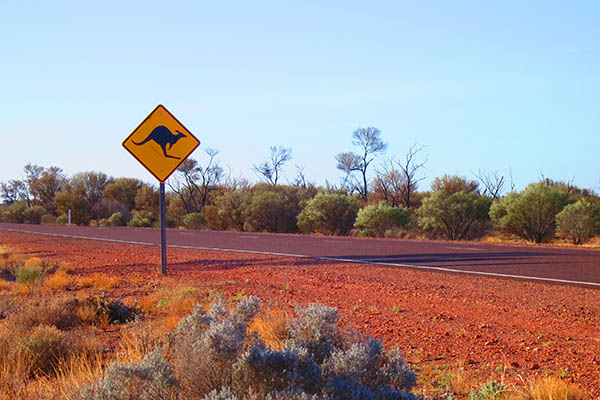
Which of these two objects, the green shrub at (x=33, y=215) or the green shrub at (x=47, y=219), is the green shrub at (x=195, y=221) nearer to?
the green shrub at (x=47, y=219)

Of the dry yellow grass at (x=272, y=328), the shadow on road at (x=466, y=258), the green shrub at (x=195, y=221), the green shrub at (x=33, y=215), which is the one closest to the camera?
the dry yellow grass at (x=272, y=328)

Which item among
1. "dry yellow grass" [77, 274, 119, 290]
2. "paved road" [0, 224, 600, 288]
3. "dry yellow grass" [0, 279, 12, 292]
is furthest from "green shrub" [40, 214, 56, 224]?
"dry yellow grass" [77, 274, 119, 290]

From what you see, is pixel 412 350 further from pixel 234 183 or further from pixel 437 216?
pixel 234 183

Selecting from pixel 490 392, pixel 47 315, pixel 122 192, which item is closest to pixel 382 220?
pixel 47 315

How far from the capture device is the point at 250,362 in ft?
9.49

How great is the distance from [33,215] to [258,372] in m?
68.9

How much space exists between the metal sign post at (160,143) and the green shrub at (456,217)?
20.4 meters

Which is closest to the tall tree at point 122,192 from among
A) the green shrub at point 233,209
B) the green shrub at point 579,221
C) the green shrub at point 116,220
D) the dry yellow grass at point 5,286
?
the green shrub at point 116,220

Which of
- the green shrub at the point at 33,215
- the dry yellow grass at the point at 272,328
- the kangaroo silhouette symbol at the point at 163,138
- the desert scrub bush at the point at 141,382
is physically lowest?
the dry yellow grass at the point at 272,328

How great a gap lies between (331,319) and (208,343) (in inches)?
36.0

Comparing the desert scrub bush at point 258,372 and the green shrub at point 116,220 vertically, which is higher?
the green shrub at point 116,220

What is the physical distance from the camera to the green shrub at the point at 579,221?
2390 centimetres

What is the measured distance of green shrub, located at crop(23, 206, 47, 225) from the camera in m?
64.4

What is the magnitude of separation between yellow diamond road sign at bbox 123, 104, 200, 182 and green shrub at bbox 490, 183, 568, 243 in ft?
65.1
